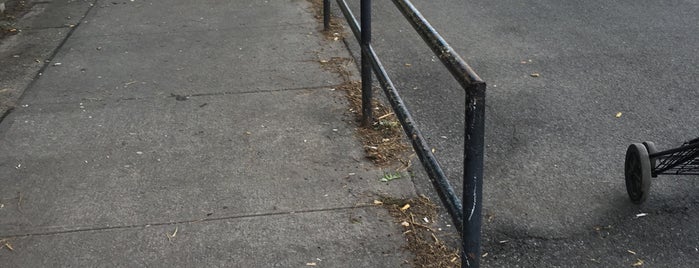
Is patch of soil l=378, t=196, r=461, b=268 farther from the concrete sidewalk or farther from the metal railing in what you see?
the metal railing

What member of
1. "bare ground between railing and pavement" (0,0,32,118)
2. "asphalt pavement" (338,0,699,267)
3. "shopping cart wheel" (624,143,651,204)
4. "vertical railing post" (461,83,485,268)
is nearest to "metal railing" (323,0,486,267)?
"vertical railing post" (461,83,485,268)

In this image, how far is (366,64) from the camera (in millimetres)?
4695

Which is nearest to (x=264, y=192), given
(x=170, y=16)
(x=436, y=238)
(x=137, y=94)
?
(x=436, y=238)

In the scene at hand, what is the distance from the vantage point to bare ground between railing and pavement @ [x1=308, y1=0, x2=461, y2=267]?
3463 mm

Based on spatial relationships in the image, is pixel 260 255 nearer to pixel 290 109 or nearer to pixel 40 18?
pixel 290 109

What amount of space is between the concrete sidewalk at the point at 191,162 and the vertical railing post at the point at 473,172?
0.71 m

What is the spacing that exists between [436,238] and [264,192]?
950 mm

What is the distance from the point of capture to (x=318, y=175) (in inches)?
166

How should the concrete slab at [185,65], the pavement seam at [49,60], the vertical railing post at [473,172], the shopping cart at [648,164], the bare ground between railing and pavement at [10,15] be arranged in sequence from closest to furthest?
the vertical railing post at [473,172]
the shopping cart at [648,164]
the pavement seam at [49,60]
the concrete slab at [185,65]
the bare ground between railing and pavement at [10,15]

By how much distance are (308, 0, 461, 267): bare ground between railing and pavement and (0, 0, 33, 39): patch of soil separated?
291 cm

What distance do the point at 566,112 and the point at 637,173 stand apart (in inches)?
52.7

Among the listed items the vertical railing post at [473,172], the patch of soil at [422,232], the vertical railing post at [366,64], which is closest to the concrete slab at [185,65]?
the vertical railing post at [366,64]

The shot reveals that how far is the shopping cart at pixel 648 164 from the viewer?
3.73 metres

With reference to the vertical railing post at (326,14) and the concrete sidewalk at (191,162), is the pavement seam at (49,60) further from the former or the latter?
the vertical railing post at (326,14)
